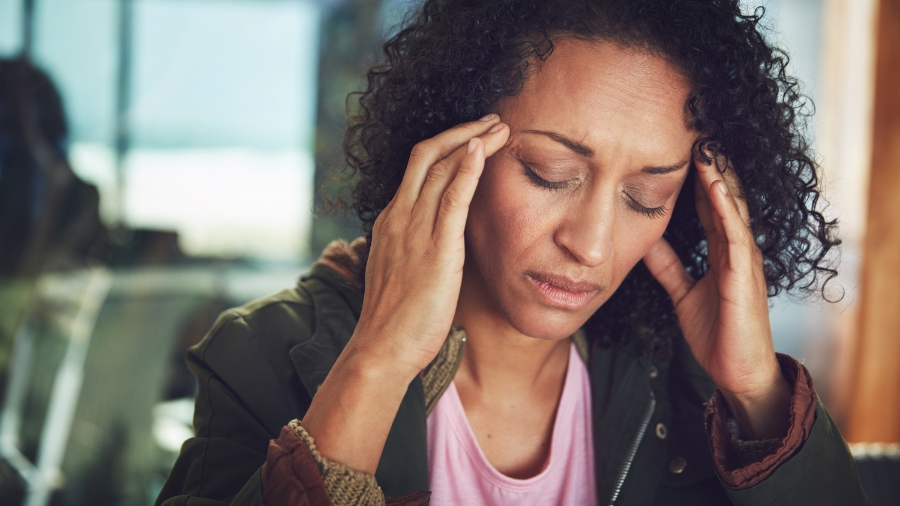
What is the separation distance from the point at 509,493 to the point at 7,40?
2205 millimetres

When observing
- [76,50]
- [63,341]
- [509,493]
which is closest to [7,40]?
[76,50]

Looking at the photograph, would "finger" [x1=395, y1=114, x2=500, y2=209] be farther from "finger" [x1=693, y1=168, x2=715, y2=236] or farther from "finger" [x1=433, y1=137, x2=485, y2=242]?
"finger" [x1=693, y1=168, x2=715, y2=236]

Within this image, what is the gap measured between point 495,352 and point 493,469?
0.84ft

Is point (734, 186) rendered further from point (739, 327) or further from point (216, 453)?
point (216, 453)

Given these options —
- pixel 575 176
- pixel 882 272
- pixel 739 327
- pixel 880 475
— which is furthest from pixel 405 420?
pixel 882 272

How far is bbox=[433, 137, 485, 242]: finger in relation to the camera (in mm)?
1156

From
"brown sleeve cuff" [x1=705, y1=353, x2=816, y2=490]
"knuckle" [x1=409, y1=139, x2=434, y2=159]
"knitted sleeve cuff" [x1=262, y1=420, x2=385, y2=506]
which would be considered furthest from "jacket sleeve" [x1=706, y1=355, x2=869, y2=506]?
"knuckle" [x1=409, y1=139, x2=434, y2=159]

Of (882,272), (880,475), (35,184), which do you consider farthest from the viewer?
(882,272)

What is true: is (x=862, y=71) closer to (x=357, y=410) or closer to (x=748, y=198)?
(x=748, y=198)

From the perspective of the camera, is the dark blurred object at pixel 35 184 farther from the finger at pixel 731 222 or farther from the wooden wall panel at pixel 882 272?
the wooden wall panel at pixel 882 272

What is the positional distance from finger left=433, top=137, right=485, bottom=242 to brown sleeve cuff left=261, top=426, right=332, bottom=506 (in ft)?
1.29

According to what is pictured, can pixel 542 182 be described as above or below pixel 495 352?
above

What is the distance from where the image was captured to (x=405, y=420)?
1.34 m

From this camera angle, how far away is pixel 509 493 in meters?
1.43
